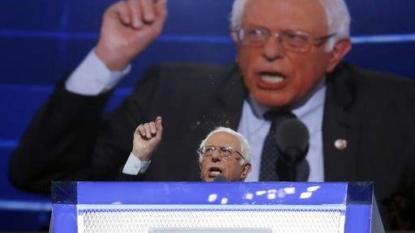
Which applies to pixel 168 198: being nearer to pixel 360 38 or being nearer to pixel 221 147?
pixel 221 147

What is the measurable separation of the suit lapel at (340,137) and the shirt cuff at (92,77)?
89 centimetres

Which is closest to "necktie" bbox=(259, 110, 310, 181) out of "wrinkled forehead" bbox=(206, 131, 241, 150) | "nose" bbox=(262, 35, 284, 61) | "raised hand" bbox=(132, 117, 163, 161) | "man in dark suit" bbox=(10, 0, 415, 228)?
"man in dark suit" bbox=(10, 0, 415, 228)

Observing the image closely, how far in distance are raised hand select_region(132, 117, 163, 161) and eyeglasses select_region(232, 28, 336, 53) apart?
1633mm

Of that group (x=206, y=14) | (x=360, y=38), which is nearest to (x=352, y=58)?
(x=360, y=38)

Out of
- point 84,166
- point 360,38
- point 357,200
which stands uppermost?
point 360,38

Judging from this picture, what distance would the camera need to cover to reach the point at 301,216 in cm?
170

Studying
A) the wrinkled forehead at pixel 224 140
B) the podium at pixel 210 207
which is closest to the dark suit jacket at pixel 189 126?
the wrinkled forehead at pixel 224 140

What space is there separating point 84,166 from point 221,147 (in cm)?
178

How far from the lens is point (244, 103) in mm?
4211

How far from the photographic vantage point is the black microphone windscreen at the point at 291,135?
150 inches

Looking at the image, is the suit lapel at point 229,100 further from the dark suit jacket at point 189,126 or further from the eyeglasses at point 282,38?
the eyeglasses at point 282,38

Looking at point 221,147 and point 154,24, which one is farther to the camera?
point 154,24

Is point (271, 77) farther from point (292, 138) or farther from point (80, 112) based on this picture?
point (80, 112)

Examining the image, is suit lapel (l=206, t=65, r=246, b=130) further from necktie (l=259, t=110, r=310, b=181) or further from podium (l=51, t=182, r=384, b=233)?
podium (l=51, t=182, r=384, b=233)
